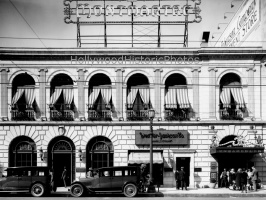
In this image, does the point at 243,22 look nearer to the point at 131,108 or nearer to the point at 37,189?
the point at 131,108

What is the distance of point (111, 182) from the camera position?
3081 centimetres

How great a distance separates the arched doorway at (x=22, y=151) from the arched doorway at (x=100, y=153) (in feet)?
14.4

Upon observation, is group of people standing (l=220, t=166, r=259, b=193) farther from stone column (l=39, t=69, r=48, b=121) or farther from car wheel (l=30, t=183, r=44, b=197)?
stone column (l=39, t=69, r=48, b=121)

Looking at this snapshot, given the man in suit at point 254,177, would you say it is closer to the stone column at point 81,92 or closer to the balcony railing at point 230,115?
the balcony railing at point 230,115

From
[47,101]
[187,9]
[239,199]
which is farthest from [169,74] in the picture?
[239,199]

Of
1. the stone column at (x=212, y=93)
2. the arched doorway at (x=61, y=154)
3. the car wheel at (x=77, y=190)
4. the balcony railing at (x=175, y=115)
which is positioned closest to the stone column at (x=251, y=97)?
the stone column at (x=212, y=93)

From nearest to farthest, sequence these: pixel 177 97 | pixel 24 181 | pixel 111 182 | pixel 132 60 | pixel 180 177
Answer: pixel 111 182
pixel 24 181
pixel 180 177
pixel 177 97
pixel 132 60

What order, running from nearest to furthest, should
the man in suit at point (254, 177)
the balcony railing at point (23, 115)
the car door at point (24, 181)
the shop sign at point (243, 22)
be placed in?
1. the car door at point (24, 181)
2. the man in suit at point (254, 177)
3. the balcony railing at point (23, 115)
4. the shop sign at point (243, 22)

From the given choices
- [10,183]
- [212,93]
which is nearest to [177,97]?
[212,93]

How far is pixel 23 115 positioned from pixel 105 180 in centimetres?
1090

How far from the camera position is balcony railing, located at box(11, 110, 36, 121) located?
38.3m

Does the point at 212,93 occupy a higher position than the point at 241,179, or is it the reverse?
the point at 212,93

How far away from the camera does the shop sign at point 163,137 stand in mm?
38031

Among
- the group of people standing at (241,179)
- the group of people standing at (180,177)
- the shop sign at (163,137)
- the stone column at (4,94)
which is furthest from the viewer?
the stone column at (4,94)
